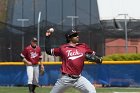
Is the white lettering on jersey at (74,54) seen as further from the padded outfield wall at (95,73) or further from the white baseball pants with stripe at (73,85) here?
the padded outfield wall at (95,73)

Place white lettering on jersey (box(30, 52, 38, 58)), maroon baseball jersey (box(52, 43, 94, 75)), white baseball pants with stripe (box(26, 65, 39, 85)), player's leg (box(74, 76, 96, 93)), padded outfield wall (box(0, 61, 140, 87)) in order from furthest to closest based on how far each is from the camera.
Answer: padded outfield wall (box(0, 61, 140, 87)) → white lettering on jersey (box(30, 52, 38, 58)) → white baseball pants with stripe (box(26, 65, 39, 85)) → maroon baseball jersey (box(52, 43, 94, 75)) → player's leg (box(74, 76, 96, 93))

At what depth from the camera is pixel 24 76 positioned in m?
19.8

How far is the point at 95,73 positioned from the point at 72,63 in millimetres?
10218

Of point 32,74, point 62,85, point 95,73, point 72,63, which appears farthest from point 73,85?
point 95,73

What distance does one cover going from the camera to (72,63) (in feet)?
31.0

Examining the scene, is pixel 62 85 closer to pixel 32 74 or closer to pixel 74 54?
pixel 74 54

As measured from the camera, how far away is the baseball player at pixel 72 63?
9336mm

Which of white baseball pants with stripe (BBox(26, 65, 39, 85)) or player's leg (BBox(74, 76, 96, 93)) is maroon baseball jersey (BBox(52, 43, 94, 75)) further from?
white baseball pants with stripe (BBox(26, 65, 39, 85))

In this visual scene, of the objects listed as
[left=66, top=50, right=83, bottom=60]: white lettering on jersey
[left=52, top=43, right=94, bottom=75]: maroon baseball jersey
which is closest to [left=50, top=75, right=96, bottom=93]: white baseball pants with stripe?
[left=52, top=43, right=94, bottom=75]: maroon baseball jersey

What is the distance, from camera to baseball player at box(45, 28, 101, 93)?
934 cm

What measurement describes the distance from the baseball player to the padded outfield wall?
9798 millimetres

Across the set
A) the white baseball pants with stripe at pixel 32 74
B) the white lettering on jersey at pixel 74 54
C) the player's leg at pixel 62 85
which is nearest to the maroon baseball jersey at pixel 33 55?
the white baseball pants with stripe at pixel 32 74

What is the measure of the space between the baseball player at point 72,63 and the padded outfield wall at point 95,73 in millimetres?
9798

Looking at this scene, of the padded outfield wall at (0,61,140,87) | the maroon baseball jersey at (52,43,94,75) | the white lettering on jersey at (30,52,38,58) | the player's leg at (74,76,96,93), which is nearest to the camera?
the player's leg at (74,76,96,93)
